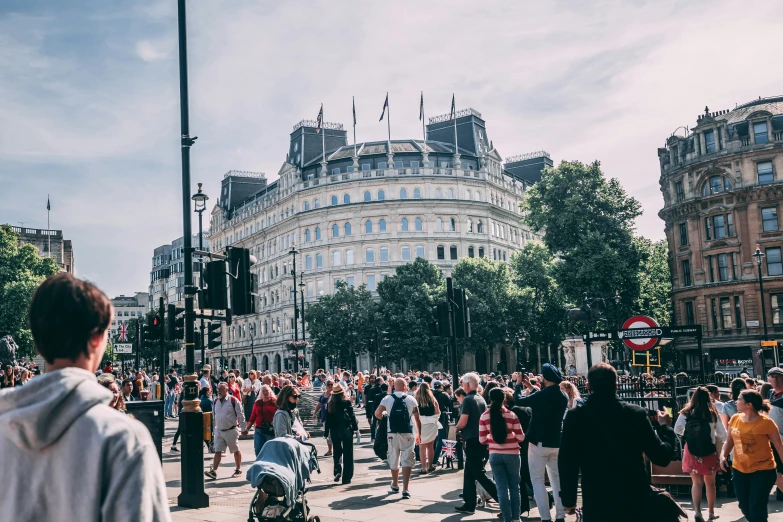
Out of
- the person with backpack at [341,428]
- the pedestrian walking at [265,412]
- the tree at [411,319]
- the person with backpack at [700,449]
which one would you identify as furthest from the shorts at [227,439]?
the tree at [411,319]

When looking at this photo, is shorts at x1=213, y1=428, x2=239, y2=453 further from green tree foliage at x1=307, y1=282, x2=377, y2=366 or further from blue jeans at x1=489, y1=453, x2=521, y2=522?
green tree foliage at x1=307, y1=282, x2=377, y2=366

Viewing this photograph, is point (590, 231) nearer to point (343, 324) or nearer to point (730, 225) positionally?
point (730, 225)

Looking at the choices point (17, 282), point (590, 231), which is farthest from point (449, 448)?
point (17, 282)

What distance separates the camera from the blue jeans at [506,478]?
929 centimetres

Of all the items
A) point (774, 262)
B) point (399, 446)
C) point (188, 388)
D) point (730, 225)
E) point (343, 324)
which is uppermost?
point (730, 225)

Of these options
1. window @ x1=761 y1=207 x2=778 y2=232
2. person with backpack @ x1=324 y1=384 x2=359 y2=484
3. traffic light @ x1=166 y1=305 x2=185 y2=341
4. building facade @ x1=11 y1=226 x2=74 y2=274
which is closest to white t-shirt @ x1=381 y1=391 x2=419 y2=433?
person with backpack @ x1=324 y1=384 x2=359 y2=484

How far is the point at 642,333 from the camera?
12.1m

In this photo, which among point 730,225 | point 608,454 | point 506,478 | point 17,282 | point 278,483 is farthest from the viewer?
point 17,282

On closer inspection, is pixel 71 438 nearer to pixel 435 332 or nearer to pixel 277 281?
pixel 435 332

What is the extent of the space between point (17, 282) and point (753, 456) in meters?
62.8

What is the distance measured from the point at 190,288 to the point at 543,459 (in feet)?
19.8

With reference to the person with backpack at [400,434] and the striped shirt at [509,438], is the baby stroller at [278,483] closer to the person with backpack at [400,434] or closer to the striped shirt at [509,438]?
the striped shirt at [509,438]

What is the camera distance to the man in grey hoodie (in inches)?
79.7

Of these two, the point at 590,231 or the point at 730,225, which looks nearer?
the point at 590,231
